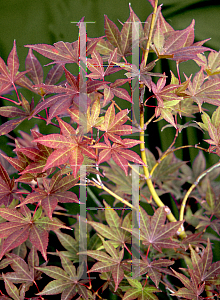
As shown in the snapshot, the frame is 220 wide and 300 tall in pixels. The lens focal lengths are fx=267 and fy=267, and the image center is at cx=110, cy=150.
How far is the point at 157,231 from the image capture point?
0.45m

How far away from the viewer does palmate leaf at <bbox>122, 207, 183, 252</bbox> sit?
0.44 meters

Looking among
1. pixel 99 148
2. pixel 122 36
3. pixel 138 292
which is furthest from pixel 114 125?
pixel 138 292

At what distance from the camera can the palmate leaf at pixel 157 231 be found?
0.44m

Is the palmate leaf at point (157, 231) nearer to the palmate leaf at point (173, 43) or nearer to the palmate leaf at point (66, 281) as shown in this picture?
the palmate leaf at point (66, 281)

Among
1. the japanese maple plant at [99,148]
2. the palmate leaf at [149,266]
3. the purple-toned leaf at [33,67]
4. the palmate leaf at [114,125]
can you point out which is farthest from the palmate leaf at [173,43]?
the palmate leaf at [149,266]

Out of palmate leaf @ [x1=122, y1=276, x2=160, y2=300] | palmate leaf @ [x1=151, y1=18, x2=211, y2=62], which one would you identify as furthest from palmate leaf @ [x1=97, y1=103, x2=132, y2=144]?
palmate leaf @ [x1=122, y1=276, x2=160, y2=300]

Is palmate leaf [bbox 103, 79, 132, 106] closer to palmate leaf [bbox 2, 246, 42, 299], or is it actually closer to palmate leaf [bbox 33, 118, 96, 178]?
palmate leaf [bbox 33, 118, 96, 178]

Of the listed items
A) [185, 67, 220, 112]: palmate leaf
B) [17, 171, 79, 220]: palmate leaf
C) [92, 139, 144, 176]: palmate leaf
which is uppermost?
[185, 67, 220, 112]: palmate leaf

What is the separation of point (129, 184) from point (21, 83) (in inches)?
12.3

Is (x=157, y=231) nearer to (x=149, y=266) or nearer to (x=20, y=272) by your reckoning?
(x=149, y=266)

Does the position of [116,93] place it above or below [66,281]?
above

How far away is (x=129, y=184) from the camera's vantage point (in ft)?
2.00

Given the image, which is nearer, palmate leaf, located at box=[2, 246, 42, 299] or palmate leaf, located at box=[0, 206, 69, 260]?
palmate leaf, located at box=[0, 206, 69, 260]

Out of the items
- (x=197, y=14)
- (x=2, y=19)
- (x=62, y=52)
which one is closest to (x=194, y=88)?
(x=62, y=52)
